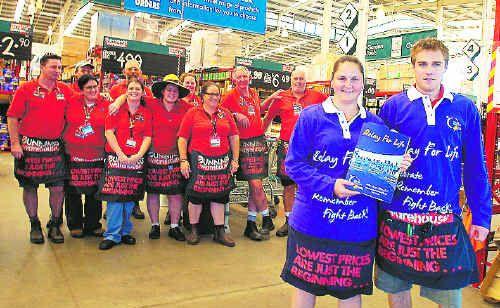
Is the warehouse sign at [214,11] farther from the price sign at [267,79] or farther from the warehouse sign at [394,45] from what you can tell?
the warehouse sign at [394,45]

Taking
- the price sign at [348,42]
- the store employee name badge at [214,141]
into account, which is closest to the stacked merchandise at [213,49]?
the price sign at [348,42]

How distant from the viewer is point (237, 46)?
26.0 ft

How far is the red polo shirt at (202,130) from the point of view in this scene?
13.4ft

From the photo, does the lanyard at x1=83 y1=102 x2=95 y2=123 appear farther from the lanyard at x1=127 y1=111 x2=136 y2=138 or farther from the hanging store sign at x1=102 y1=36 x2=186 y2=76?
the hanging store sign at x1=102 y1=36 x2=186 y2=76

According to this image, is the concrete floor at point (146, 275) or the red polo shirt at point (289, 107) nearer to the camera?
the concrete floor at point (146, 275)

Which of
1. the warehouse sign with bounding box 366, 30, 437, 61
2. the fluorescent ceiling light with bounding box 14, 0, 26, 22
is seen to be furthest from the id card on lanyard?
the fluorescent ceiling light with bounding box 14, 0, 26, 22

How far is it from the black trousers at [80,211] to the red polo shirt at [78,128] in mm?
458

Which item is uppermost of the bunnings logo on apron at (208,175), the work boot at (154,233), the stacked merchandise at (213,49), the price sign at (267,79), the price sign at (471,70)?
the price sign at (471,70)

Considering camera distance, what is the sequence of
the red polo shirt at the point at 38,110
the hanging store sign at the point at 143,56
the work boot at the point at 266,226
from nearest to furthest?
1. the red polo shirt at the point at 38,110
2. the work boot at the point at 266,226
3. the hanging store sign at the point at 143,56

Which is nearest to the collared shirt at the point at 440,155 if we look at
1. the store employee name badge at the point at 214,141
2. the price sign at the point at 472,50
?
the store employee name badge at the point at 214,141

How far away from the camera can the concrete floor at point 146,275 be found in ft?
9.78

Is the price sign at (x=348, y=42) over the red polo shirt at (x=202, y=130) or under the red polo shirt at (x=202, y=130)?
over

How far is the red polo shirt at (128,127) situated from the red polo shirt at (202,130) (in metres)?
0.33

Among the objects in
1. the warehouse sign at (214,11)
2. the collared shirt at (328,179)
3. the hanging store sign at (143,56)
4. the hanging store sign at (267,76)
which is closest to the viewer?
the collared shirt at (328,179)
